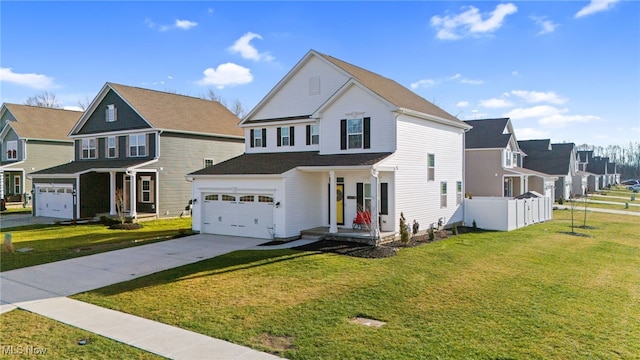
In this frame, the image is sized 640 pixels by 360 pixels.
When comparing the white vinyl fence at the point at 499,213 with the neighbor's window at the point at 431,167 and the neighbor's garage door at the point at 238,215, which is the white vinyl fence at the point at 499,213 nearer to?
the neighbor's window at the point at 431,167

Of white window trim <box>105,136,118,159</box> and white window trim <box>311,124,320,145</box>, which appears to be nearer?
white window trim <box>311,124,320,145</box>

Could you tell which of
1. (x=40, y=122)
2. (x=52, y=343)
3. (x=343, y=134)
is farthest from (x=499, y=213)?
(x=40, y=122)

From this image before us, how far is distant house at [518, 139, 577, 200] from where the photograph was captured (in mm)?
43531

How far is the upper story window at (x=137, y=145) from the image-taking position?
27.8 m

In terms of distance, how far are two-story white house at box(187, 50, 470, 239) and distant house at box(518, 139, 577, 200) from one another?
26.1 m

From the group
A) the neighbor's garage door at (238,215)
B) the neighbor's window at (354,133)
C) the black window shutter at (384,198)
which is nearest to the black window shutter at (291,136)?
the neighbor's window at (354,133)

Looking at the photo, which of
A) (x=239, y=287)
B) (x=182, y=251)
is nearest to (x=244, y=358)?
(x=239, y=287)

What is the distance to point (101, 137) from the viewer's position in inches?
1190

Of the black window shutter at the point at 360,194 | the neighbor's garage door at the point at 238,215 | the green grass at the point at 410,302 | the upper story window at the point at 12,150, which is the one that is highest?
the upper story window at the point at 12,150

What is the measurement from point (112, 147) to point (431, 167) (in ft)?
71.0

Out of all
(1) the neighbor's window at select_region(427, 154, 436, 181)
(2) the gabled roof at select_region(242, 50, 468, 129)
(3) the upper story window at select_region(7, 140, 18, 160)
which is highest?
(2) the gabled roof at select_region(242, 50, 468, 129)

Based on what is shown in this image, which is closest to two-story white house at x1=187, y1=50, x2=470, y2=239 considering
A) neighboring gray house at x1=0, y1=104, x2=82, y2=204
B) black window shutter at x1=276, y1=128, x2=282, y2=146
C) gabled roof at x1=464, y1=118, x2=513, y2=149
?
black window shutter at x1=276, y1=128, x2=282, y2=146

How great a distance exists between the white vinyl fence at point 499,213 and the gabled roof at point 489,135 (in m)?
10.0

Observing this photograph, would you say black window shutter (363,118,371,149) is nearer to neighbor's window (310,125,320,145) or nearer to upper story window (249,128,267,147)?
neighbor's window (310,125,320,145)
